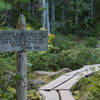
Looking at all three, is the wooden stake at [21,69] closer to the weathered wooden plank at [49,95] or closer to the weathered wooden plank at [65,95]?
the weathered wooden plank at [49,95]

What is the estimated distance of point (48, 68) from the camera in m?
11.1

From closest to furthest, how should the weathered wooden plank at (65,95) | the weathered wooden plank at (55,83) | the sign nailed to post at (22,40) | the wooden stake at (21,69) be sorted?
the sign nailed to post at (22,40)
the wooden stake at (21,69)
the weathered wooden plank at (65,95)
the weathered wooden plank at (55,83)

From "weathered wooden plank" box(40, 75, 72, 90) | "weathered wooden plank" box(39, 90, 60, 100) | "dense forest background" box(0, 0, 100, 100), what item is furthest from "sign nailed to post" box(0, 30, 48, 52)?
"weathered wooden plank" box(40, 75, 72, 90)

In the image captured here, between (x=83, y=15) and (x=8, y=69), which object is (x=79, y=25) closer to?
(x=83, y=15)

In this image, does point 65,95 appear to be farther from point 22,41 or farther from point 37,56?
point 37,56

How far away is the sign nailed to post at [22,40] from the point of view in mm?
4418

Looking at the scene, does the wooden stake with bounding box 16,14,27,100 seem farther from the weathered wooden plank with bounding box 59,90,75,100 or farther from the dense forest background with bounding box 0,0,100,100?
the weathered wooden plank with bounding box 59,90,75,100

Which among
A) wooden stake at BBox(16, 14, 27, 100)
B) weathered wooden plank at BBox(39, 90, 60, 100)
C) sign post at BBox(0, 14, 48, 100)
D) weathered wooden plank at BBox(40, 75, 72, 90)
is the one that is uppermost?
sign post at BBox(0, 14, 48, 100)

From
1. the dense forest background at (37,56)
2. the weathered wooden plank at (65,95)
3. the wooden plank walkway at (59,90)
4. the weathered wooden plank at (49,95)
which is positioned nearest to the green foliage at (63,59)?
the dense forest background at (37,56)

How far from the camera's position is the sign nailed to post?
442 cm

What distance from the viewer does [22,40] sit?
4457 mm

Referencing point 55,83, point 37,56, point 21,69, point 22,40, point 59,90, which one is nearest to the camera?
point 22,40

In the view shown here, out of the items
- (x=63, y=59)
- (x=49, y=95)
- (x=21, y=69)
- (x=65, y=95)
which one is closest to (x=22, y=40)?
(x=21, y=69)

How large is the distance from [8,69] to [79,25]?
71.6 ft
